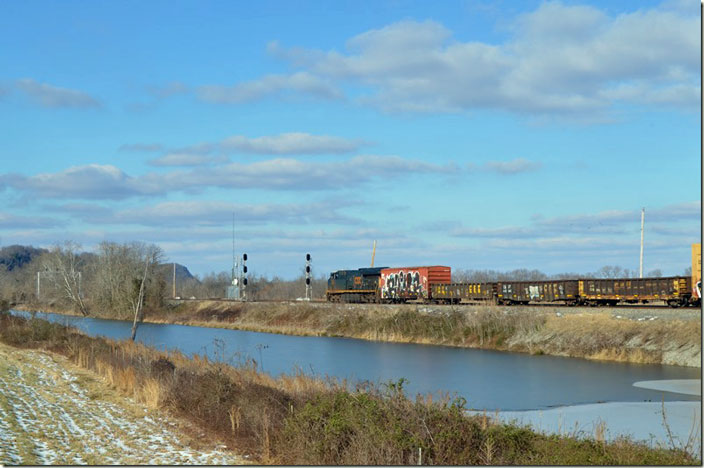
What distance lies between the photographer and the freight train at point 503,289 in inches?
1722

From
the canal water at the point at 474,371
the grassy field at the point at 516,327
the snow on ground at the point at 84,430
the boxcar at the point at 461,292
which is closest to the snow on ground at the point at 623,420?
the canal water at the point at 474,371

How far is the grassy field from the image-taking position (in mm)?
35500

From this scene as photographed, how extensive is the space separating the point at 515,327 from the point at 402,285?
2310 centimetres

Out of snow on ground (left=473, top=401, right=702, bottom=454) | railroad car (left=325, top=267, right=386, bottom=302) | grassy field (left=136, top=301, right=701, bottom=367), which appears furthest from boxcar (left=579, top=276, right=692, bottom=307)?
railroad car (left=325, top=267, right=386, bottom=302)

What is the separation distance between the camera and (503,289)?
57.2 meters

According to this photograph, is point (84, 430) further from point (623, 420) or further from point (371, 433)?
point (623, 420)

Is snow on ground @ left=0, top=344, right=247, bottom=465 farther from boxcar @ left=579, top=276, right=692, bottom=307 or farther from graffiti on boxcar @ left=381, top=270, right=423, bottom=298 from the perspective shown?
graffiti on boxcar @ left=381, top=270, right=423, bottom=298

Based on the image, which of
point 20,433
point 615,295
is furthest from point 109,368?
point 615,295

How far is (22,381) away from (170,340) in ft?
91.3

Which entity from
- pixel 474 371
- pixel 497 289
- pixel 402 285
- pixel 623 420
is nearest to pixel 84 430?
pixel 623 420

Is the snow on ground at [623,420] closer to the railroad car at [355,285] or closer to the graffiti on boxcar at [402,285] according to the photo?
the graffiti on boxcar at [402,285]

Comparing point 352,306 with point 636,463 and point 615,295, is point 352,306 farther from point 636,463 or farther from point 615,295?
point 636,463

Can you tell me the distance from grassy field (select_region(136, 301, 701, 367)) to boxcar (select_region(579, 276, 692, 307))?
4887 millimetres

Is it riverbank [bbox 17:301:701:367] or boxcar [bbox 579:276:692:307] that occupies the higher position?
boxcar [bbox 579:276:692:307]
